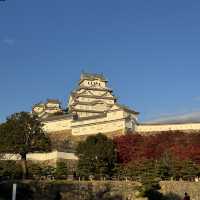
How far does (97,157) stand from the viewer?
41625 millimetres

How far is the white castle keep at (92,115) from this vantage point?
5853cm

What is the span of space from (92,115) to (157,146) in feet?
52.1

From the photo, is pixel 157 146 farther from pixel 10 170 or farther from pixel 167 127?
pixel 10 170

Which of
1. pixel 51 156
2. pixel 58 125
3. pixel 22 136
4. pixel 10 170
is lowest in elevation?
pixel 10 170

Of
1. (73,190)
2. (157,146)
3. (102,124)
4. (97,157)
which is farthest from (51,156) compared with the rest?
(73,190)

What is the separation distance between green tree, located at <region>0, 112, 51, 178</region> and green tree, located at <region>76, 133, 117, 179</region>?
15.6ft

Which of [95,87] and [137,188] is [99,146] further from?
[95,87]

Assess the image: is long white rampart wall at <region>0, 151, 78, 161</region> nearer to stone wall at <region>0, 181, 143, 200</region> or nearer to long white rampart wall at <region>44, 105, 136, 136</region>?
long white rampart wall at <region>44, 105, 136, 136</region>

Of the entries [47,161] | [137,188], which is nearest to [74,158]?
[47,161]

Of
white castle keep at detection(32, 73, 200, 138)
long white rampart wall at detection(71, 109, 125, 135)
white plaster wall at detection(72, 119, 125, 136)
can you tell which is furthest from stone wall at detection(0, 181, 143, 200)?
long white rampart wall at detection(71, 109, 125, 135)

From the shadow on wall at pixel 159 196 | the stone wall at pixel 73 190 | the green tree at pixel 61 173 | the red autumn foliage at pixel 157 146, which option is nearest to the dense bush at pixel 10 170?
the green tree at pixel 61 173

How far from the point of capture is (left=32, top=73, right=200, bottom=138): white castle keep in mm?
58531

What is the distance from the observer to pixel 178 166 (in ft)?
131

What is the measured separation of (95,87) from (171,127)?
1924 centimetres
